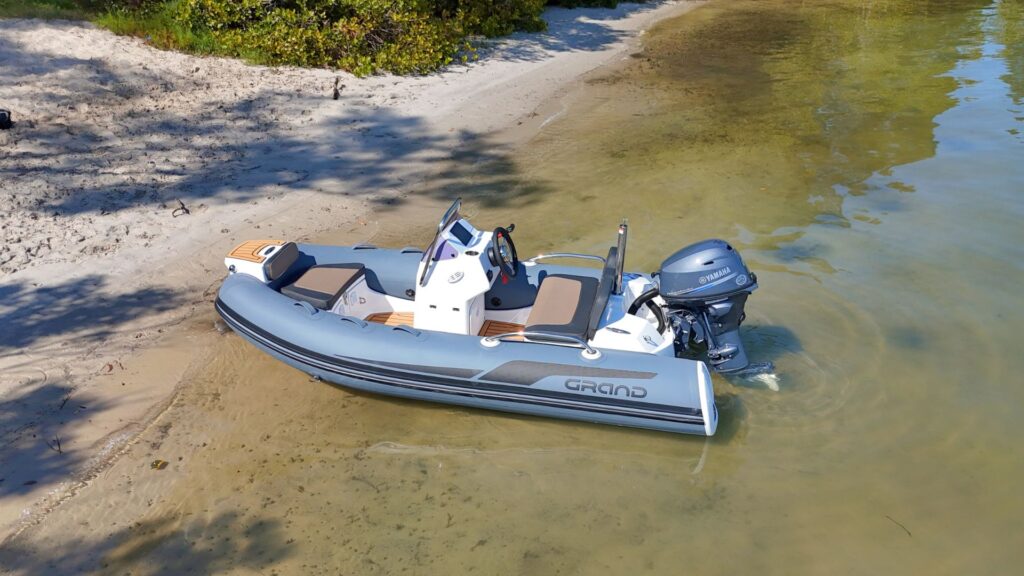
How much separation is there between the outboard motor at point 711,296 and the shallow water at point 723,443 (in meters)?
0.53

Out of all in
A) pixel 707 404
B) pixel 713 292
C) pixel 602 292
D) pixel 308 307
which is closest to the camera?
pixel 707 404

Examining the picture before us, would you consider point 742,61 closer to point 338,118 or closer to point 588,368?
point 338,118

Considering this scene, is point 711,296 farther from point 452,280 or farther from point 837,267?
point 837,267

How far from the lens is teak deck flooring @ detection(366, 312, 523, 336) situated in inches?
279

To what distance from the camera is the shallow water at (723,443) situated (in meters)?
5.21

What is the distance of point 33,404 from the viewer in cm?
646

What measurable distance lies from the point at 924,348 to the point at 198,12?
13.6m

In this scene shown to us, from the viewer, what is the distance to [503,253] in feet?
22.4

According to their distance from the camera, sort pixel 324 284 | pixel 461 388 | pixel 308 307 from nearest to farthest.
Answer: pixel 461 388
pixel 308 307
pixel 324 284

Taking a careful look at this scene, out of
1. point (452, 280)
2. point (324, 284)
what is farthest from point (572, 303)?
point (324, 284)

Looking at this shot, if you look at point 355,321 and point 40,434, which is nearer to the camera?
point 40,434

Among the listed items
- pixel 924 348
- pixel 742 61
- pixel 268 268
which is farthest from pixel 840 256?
pixel 742 61

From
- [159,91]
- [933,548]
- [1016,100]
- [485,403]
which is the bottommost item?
[933,548]

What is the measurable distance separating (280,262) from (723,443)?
4.52 m
